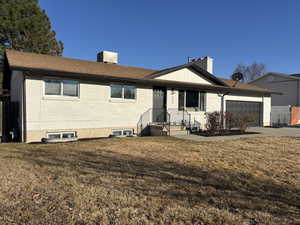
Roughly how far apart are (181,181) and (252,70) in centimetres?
5217

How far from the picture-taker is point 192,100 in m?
12.5

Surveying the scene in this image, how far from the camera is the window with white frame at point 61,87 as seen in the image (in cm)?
834

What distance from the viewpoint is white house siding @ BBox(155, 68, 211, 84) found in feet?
39.2

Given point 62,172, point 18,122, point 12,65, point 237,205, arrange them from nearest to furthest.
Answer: point 237,205 → point 62,172 → point 12,65 → point 18,122

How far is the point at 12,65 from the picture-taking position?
7348 millimetres

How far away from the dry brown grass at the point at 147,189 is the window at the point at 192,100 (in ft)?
21.6

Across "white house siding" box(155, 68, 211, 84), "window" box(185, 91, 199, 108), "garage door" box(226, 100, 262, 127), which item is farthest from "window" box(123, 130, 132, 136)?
"garage door" box(226, 100, 262, 127)

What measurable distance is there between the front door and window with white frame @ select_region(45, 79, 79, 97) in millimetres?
4420

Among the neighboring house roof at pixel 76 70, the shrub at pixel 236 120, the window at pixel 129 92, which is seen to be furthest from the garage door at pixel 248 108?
the window at pixel 129 92

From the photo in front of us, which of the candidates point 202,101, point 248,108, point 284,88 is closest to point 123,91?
point 202,101

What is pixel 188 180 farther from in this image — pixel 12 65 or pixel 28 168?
pixel 12 65

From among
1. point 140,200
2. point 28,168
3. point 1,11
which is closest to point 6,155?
point 28,168

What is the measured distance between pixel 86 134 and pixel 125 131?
2.05 meters

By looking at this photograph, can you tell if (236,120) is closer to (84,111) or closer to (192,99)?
(192,99)
